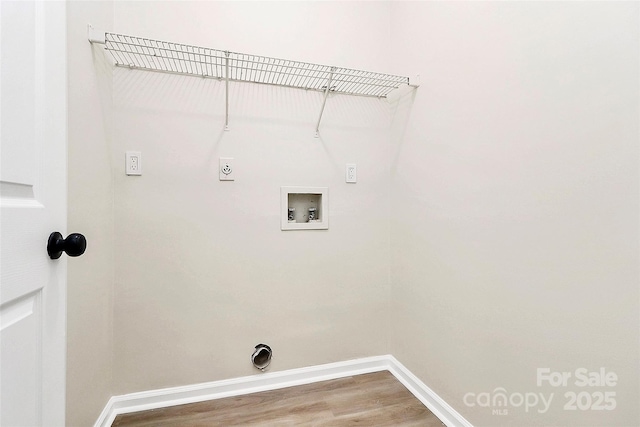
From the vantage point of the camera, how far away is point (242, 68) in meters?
1.38

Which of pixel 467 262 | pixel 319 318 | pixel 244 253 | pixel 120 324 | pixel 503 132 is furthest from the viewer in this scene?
pixel 319 318

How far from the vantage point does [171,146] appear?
1425mm

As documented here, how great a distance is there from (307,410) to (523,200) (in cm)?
136

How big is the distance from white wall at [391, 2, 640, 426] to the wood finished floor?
0.67ft

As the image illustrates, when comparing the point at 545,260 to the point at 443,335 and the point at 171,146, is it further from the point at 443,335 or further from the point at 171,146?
the point at 171,146

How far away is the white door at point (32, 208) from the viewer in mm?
491

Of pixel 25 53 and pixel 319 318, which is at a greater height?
pixel 25 53

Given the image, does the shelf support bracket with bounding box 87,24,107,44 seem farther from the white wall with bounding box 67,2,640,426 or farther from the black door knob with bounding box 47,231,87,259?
the black door knob with bounding box 47,231,87,259

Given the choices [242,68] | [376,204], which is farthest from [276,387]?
[242,68]

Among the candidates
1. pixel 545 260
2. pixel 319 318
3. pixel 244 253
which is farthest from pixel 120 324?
pixel 545 260

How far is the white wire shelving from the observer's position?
1.31 metres

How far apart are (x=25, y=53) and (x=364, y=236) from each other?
60.9 inches

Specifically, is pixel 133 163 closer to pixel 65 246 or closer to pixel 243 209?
pixel 243 209

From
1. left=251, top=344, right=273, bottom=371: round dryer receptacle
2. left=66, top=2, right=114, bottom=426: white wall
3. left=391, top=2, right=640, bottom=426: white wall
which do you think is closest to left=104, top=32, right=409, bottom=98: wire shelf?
left=66, top=2, right=114, bottom=426: white wall
